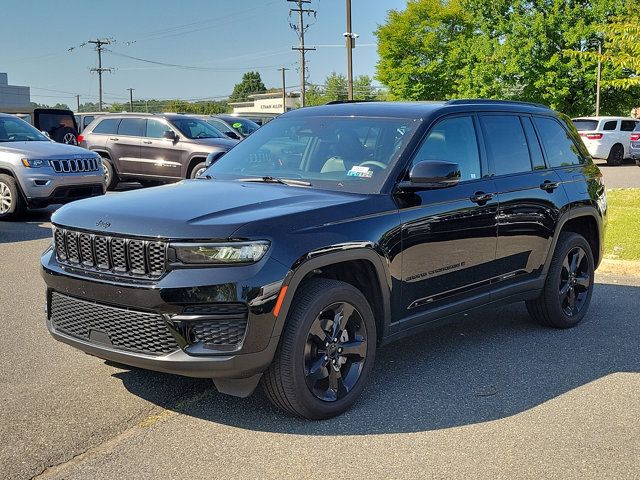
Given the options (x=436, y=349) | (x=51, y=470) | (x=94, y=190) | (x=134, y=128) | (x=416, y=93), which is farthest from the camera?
(x=416, y=93)

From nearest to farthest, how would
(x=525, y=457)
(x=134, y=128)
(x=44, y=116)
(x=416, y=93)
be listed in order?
(x=525, y=457) → (x=134, y=128) → (x=44, y=116) → (x=416, y=93)

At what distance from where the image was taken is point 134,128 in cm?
1723

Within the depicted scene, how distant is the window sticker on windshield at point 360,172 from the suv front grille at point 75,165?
852cm

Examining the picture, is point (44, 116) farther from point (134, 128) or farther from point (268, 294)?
point (268, 294)

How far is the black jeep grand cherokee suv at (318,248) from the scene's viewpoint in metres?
3.88

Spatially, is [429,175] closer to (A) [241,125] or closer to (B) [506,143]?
(B) [506,143]

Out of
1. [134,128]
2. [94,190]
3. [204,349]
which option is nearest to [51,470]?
[204,349]

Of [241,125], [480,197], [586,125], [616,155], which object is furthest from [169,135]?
[616,155]

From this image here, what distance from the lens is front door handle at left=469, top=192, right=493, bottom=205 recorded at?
5323 mm

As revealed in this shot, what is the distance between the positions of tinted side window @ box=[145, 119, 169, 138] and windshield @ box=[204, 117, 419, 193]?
38.2ft

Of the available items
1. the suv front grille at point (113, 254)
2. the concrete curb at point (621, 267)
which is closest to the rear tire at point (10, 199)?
the suv front grille at point (113, 254)

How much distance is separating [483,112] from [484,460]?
286 cm

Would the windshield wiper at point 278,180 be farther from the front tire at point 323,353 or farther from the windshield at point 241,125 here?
the windshield at point 241,125

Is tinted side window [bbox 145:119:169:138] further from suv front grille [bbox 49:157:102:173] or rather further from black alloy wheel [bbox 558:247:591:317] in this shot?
black alloy wheel [bbox 558:247:591:317]
